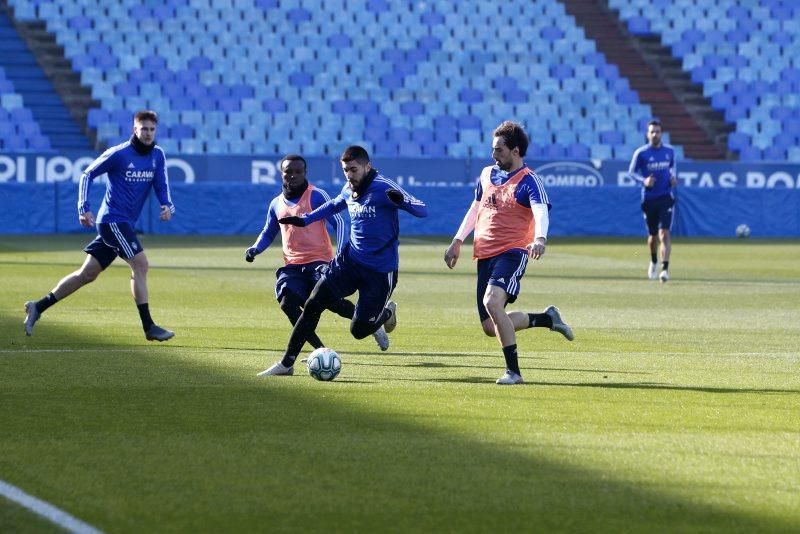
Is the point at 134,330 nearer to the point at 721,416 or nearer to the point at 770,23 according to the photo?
the point at 721,416

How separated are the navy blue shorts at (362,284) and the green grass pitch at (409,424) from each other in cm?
47

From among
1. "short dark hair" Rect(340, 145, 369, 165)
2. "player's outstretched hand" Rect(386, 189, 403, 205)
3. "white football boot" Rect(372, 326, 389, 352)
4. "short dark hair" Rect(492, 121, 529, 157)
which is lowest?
"white football boot" Rect(372, 326, 389, 352)

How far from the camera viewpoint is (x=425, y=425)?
8.38 m

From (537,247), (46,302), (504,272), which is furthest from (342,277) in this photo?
(46,302)

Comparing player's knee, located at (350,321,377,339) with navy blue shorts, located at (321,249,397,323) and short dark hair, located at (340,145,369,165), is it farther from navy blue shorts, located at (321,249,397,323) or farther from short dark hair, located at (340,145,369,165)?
short dark hair, located at (340,145,369,165)

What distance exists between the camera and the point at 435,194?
117 feet

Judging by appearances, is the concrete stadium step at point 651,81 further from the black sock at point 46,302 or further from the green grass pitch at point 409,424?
the black sock at point 46,302

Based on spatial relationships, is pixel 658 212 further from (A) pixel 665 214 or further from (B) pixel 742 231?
(B) pixel 742 231

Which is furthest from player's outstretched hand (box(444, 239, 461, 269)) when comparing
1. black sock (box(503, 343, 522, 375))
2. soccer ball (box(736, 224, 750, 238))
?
soccer ball (box(736, 224, 750, 238))

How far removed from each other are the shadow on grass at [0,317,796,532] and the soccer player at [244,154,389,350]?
222 centimetres

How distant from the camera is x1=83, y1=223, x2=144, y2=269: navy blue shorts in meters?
13.1

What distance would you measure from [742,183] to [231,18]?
1445cm

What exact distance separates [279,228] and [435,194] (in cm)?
2339

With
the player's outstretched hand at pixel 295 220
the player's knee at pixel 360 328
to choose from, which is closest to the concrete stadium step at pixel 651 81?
the player's outstretched hand at pixel 295 220
